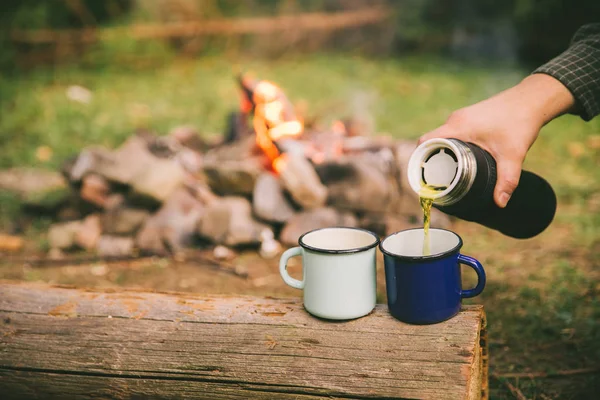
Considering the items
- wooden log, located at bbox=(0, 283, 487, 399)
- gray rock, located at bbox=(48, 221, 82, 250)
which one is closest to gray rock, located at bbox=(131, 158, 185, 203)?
→ gray rock, located at bbox=(48, 221, 82, 250)

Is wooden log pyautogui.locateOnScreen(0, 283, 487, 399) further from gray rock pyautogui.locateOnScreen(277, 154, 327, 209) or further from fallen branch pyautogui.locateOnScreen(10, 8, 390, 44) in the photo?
fallen branch pyautogui.locateOnScreen(10, 8, 390, 44)

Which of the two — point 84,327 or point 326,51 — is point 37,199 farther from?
point 326,51

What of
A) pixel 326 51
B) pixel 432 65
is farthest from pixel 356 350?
pixel 326 51

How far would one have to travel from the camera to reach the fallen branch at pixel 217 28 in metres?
9.05

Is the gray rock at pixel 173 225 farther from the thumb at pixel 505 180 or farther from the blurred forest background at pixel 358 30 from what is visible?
the blurred forest background at pixel 358 30

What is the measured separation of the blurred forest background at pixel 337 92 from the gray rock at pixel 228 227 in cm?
16

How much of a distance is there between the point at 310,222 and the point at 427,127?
2911mm

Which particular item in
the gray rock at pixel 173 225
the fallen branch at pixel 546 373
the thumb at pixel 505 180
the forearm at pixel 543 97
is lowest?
the fallen branch at pixel 546 373

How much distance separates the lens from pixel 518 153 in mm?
1829

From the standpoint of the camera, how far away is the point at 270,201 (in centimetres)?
411

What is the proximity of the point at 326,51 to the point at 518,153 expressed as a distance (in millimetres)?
9025

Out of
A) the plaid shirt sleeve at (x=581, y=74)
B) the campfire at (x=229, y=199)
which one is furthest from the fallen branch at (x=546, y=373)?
the campfire at (x=229, y=199)

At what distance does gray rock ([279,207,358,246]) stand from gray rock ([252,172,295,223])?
0.24 ft

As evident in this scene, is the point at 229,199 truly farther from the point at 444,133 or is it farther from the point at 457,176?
the point at 457,176
